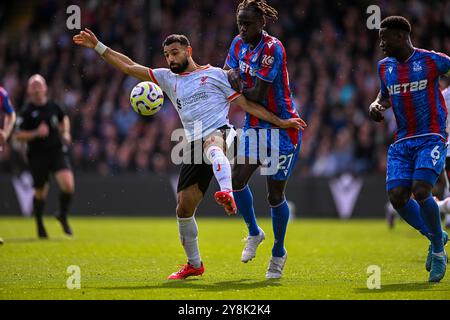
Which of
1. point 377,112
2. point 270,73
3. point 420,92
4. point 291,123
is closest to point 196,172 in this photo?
point 291,123

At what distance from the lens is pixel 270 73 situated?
824 cm

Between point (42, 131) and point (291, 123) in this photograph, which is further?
point (42, 131)

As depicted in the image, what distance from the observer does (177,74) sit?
8164mm

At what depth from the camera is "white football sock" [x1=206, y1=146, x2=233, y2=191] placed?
767 cm

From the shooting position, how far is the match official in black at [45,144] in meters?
14.1

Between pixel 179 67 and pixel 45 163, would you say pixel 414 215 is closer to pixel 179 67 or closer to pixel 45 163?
pixel 179 67

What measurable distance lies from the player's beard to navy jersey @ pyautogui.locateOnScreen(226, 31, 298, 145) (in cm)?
71

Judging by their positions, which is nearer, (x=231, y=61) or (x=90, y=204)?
(x=231, y=61)

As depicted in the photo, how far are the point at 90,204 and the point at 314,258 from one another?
36.1 feet

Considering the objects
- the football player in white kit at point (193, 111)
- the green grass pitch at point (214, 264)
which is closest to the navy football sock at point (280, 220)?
the green grass pitch at point (214, 264)

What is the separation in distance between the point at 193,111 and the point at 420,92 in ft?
7.27
